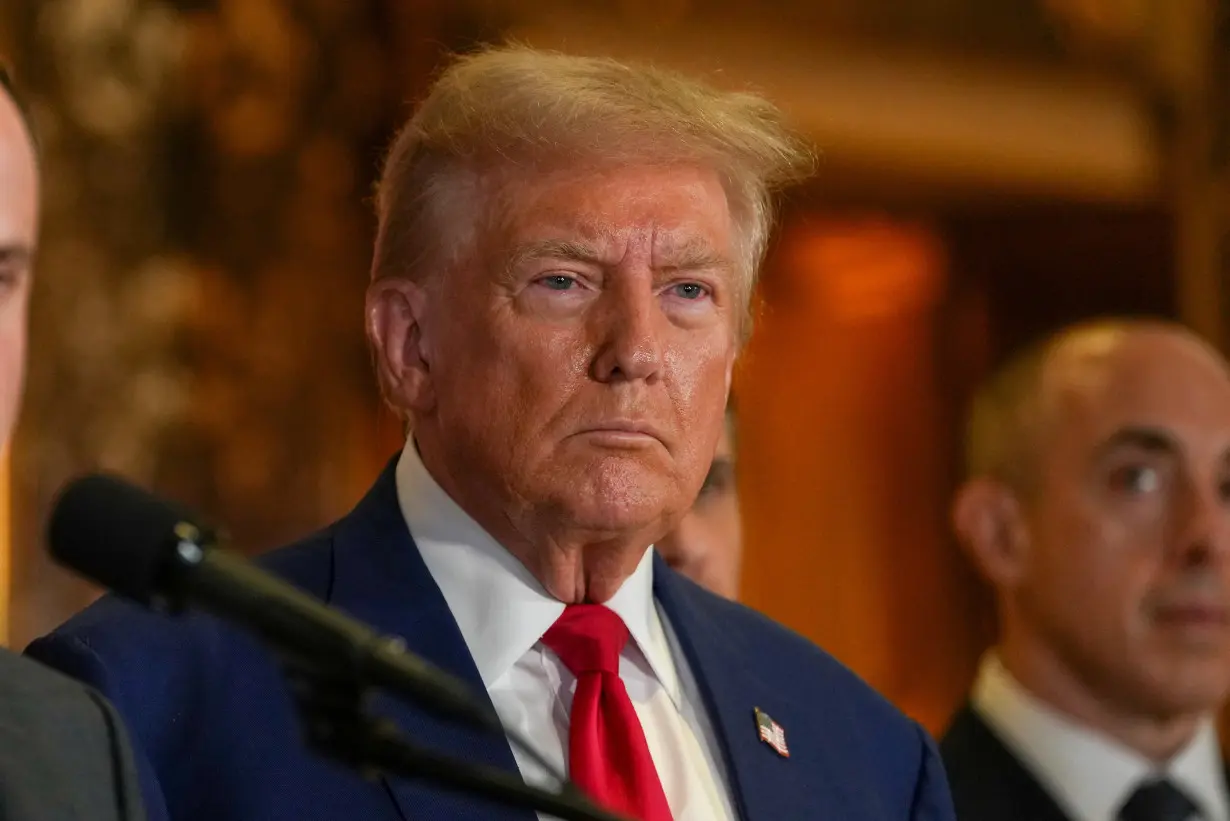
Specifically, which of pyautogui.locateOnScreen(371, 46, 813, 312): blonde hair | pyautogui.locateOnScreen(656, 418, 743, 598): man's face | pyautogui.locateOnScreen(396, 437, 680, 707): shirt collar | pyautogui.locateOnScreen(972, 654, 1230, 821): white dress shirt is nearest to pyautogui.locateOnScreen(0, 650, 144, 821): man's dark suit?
pyautogui.locateOnScreen(396, 437, 680, 707): shirt collar

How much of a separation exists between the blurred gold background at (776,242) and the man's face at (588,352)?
203 cm

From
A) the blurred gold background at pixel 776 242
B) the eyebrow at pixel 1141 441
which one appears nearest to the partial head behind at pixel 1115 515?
the eyebrow at pixel 1141 441

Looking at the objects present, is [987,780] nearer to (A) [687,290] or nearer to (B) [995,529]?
(B) [995,529]

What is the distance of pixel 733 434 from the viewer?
350 centimetres

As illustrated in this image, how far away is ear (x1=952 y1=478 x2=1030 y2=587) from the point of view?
152 inches

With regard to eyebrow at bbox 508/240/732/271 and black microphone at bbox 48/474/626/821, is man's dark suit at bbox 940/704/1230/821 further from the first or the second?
black microphone at bbox 48/474/626/821

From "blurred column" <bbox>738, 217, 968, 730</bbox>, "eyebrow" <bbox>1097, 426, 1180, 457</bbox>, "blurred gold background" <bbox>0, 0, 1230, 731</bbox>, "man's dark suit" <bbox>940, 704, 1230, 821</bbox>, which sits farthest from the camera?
"blurred column" <bbox>738, 217, 968, 730</bbox>

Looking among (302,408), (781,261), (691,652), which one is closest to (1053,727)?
(691,652)

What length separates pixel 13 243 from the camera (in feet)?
5.65

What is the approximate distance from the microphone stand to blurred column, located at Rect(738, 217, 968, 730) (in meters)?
5.15

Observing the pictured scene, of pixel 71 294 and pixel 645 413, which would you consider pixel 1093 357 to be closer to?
pixel 645 413

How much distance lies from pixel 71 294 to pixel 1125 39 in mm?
3944

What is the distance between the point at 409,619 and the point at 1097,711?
1.82 meters

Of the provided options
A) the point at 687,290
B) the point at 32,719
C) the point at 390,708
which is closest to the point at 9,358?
the point at 32,719
